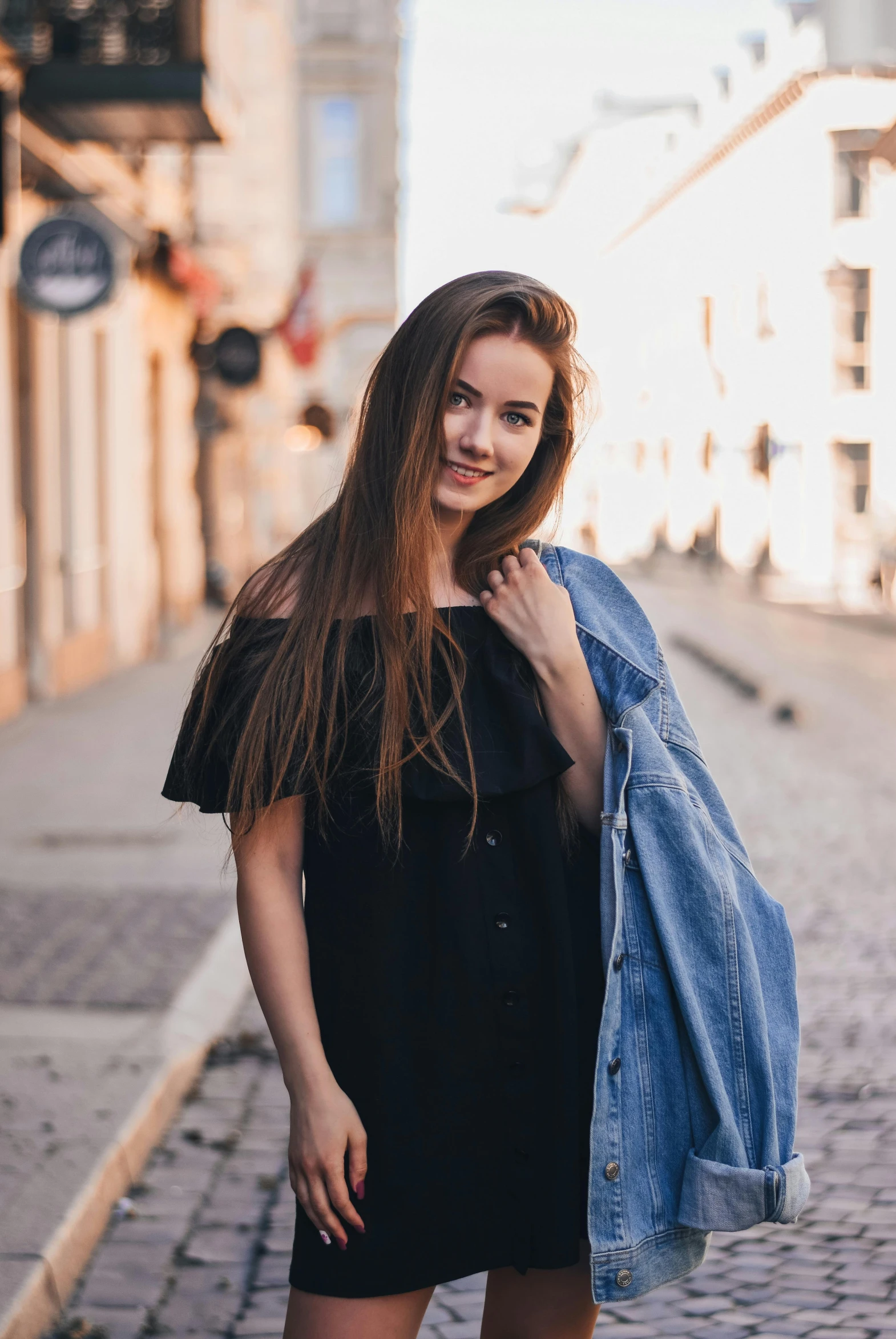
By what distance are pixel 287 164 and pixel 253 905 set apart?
118 ft

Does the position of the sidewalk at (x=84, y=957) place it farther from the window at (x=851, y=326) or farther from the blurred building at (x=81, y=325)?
the window at (x=851, y=326)

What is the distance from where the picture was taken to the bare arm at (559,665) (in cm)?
195

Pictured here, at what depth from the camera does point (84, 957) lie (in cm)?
521

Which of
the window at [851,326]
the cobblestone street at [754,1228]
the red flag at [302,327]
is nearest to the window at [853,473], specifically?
the window at [851,326]

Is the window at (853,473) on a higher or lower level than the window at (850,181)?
lower

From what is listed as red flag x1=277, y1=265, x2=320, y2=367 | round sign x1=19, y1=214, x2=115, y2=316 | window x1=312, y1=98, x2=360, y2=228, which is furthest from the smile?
window x1=312, y1=98, x2=360, y2=228

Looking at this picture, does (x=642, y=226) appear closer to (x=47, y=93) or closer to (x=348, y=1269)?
(x=47, y=93)

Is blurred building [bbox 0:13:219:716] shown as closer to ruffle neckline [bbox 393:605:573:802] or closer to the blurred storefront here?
the blurred storefront

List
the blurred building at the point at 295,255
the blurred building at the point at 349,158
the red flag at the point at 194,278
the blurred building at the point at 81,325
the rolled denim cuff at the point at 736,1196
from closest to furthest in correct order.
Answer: the rolled denim cuff at the point at 736,1196 < the blurred building at the point at 81,325 < the red flag at the point at 194,278 < the blurred building at the point at 295,255 < the blurred building at the point at 349,158

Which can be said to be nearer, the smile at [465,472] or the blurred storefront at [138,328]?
the smile at [465,472]

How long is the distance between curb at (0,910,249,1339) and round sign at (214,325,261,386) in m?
16.5

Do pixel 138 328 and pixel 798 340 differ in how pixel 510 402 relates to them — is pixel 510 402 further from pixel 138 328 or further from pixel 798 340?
pixel 798 340

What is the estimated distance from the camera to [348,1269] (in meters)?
1.82

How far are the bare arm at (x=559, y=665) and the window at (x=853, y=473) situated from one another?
34511 mm
